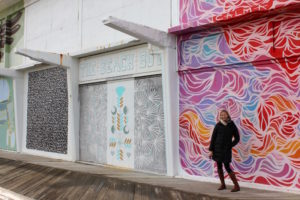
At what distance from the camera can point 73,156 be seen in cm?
1038

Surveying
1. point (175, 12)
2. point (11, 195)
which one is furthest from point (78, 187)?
point (175, 12)

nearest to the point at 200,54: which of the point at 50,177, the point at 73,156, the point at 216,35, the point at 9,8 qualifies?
the point at 216,35

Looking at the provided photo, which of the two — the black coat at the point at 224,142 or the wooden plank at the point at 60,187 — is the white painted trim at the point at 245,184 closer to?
the black coat at the point at 224,142

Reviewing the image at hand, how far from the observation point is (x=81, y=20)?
10562 mm

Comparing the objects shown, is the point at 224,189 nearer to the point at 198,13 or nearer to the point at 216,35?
the point at 216,35

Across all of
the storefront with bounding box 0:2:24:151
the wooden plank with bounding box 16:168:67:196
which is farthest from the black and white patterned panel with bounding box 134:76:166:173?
the storefront with bounding box 0:2:24:151

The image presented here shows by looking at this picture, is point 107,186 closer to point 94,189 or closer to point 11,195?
point 94,189

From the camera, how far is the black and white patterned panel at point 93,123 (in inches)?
383

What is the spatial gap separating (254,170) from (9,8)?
1204 centimetres

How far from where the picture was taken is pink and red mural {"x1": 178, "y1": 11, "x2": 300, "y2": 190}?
20.0ft

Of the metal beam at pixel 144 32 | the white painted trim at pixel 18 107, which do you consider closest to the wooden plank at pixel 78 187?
the metal beam at pixel 144 32

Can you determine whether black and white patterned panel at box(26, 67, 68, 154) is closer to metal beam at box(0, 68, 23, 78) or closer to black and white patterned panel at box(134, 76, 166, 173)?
metal beam at box(0, 68, 23, 78)

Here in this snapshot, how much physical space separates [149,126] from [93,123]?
2339mm

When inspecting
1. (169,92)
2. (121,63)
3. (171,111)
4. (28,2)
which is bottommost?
(171,111)
